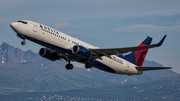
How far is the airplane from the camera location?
1906 inches

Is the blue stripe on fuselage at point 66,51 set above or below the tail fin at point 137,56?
below

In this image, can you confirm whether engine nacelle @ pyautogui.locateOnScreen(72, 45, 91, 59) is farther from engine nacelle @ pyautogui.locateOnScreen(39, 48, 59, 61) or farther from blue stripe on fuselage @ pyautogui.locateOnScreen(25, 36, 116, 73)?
engine nacelle @ pyautogui.locateOnScreen(39, 48, 59, 61)

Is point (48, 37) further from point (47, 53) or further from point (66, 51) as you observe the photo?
point (47, 53)

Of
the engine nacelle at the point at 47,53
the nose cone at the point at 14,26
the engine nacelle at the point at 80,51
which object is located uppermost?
the nose cone at the point at 14,26

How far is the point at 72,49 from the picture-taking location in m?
51.3

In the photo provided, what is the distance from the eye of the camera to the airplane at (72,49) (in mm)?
48419

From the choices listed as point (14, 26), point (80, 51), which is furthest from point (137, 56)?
point (14, 26)

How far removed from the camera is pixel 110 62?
2304 inches

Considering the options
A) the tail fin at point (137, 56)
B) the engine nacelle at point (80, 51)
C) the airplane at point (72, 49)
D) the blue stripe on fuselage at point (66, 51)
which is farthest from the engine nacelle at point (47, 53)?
the tail fin at point (137, 56)

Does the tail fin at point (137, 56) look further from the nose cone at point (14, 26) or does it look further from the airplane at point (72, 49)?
the nose cone at point (14, 26)

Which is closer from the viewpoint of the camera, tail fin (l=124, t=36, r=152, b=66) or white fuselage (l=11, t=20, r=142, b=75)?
white fuselage (l=11, t=20, r=142, b=75)

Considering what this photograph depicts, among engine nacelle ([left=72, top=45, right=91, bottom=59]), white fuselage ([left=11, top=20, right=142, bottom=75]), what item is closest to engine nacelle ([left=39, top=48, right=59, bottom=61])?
white fuselage ([left=11, top=20, right=142, bottom=75])

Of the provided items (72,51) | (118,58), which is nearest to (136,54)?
(118,58)

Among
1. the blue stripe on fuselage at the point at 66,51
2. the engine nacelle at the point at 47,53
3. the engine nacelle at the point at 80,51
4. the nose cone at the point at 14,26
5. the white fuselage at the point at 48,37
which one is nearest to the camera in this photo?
the nose cone at the point at 14,26
